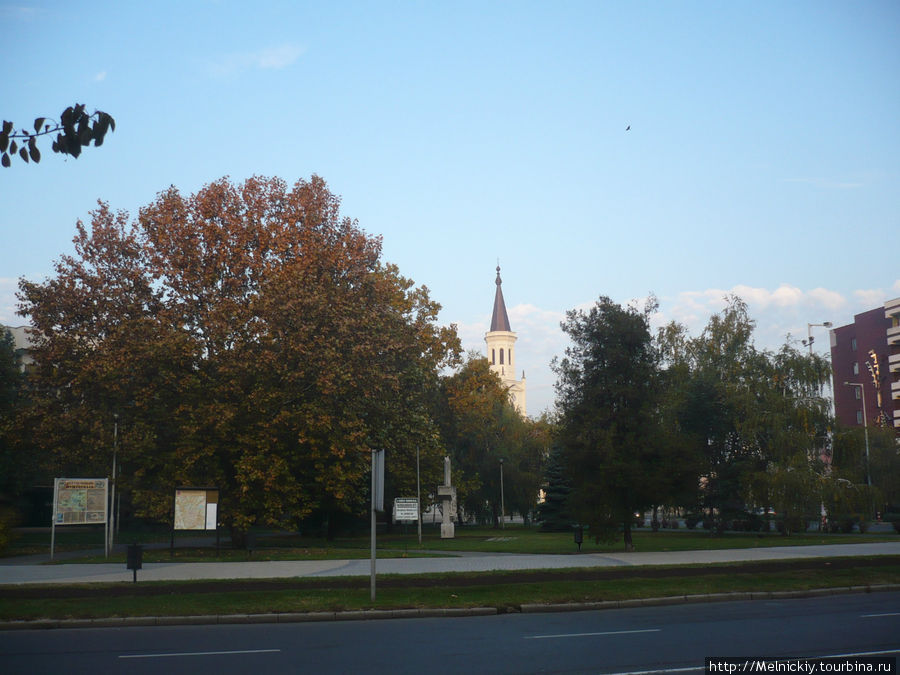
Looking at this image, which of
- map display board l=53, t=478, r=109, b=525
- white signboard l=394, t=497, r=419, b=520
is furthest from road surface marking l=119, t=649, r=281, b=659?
map display board l=53, t=478, r=109, b=525

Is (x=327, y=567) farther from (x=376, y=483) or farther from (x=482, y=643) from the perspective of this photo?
(x=482, y=643)

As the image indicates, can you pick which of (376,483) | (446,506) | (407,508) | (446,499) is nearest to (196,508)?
(407,508)

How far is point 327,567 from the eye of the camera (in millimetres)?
24281

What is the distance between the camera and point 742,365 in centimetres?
5725

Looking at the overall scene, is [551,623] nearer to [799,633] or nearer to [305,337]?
[799,633]

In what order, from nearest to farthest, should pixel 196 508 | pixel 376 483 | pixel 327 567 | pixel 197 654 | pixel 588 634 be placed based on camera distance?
pixel 197 654
pixel 588 634
pixel 376 483
pixel 327 567
pixel 196 508

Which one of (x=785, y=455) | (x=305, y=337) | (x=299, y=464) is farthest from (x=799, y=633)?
(x=785, y=455)

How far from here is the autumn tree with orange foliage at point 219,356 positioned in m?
32.1

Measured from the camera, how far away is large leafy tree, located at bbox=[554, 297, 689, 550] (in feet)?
105

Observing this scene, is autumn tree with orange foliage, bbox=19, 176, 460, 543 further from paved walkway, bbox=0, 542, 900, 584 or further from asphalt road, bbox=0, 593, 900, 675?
asphalt road, bbox=0, 593, 900, 675

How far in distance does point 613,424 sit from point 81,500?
68.7 feet

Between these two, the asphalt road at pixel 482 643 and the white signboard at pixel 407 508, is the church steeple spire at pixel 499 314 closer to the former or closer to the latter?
the white signboard at pixel 407 508

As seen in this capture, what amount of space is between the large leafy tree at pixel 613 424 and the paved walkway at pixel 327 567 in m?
2.94

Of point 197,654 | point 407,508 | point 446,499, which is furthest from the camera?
point 446,499
